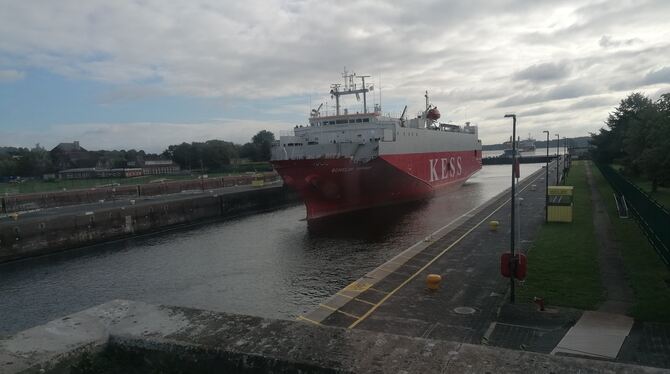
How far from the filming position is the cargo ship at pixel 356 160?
3216cm

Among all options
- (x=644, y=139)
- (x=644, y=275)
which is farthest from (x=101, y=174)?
(x=644, y=275)

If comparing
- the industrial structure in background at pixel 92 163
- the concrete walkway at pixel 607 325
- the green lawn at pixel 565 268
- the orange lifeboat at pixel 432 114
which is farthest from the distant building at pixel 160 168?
the concrete walkway at pixel 607 325

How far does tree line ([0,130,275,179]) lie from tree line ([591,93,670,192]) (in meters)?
58.7

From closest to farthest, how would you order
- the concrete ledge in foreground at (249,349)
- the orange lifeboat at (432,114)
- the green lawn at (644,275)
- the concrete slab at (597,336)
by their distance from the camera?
1. the concrete ledge in foreground at (249,349)
2. the concrete slab at (597,336)
3. the green lawn at (644,275)
4. the orange lifeboat at (432,114)

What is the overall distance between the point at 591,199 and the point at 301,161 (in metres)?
22.2

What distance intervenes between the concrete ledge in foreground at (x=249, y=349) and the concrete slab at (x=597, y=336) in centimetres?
646

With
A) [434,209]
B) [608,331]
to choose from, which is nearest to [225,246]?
[434,209]

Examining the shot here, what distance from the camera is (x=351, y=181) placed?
3319cm

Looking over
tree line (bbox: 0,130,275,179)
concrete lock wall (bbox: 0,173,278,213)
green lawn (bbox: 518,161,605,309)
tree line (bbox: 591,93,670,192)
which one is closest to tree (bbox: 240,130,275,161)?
tree line (bbox: 0,130,275,179)

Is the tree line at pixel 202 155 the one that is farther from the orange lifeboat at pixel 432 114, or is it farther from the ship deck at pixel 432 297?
the ship deck at pixel 432 297

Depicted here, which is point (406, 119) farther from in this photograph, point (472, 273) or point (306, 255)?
point (472, 273)

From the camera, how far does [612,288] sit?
41.6 feet

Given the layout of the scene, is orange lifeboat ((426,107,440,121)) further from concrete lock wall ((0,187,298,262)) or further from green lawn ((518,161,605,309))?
green lawn ((518,161,605,309))

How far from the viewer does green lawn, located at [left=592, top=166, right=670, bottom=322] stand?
1071cm
